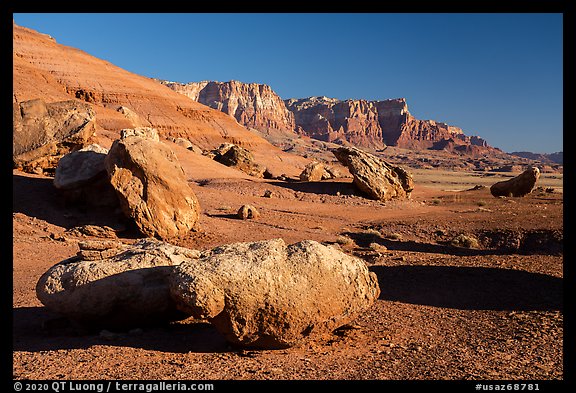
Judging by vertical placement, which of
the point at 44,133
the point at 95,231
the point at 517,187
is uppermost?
the point at 44,133

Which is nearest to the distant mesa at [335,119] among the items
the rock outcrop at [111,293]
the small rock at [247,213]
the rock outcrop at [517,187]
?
the rock outcrop at [517,187]

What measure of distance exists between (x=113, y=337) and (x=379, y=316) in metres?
4.10

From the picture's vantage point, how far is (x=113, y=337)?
19.3 ft

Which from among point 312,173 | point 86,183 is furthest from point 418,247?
point 312,173

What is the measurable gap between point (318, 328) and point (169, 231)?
844 centimetres

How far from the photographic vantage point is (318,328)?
5.65 meters

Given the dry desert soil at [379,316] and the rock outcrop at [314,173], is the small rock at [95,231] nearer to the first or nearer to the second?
the dry desert soil at [379,316]

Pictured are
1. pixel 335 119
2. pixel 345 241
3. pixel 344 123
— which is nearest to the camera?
pixel 345 241

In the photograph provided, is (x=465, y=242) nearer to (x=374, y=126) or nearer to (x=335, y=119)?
(x=335, y=119)

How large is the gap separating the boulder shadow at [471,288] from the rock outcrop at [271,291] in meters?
2.62

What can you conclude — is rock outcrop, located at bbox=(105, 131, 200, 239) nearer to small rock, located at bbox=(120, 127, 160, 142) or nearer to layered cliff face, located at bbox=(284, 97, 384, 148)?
small rock, located at bbox=(120, 127, 160, 142)

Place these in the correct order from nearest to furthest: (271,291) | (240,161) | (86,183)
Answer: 1. (271,291)
2. (86,183)
3. (240,161)

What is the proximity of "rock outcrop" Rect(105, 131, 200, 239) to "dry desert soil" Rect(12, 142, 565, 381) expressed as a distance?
2.10 ft
